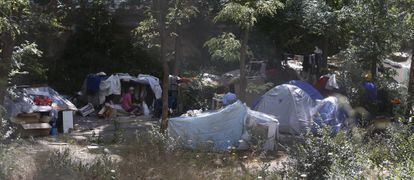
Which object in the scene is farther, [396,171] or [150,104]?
[150,104]

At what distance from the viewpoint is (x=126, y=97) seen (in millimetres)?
17828

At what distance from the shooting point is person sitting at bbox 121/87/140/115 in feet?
57.9

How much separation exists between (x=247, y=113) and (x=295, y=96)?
1958 mm

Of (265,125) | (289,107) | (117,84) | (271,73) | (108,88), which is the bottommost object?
(265,125)

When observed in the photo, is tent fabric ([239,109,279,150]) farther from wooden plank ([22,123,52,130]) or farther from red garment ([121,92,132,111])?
red garment ([121,92,132,111])

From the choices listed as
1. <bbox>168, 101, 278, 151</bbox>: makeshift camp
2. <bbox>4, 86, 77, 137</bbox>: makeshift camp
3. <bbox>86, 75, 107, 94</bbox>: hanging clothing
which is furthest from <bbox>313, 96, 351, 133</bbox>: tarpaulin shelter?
<bbox>86, 75, 107, 94</bbox>: hanging clothing

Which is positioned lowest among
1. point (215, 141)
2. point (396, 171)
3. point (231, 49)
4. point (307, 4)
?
point (215, 141)

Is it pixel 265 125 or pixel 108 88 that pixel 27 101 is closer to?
pixel 108 88

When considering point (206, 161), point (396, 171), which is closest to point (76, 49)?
point (206, 161)

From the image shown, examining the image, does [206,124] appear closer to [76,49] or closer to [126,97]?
[126,97]

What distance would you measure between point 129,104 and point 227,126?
6.32m

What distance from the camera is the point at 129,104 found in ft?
58.5

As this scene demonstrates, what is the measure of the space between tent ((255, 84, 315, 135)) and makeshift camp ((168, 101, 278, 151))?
1561 millimetres

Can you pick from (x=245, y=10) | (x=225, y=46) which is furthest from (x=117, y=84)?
(x=245, y=10)
